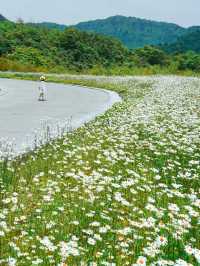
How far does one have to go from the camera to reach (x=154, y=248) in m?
5.63

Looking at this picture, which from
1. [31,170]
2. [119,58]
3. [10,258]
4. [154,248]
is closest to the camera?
[10,258]

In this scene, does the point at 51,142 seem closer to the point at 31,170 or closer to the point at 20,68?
the point at 31,170

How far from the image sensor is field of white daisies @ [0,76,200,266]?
5.55 m

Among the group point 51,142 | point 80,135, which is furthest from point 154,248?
point 80,135

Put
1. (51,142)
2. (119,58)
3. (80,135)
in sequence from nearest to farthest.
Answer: (51,142)
(80,135)
(119,58)

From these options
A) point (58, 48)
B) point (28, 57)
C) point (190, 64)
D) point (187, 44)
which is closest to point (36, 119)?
point (28, 57)

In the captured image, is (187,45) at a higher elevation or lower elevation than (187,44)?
lower

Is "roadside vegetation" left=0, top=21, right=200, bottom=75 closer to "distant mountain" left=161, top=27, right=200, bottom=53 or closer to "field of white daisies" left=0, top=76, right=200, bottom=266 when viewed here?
"distant mountain" left=161, top=27, right=200, bottom=53

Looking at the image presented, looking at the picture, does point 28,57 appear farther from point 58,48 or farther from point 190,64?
point 190,64

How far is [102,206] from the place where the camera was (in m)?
7.40

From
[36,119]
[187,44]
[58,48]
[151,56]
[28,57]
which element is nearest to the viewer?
[36,119]

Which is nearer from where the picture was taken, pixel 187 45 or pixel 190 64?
pixel 190 64

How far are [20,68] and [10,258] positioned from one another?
72442 mm

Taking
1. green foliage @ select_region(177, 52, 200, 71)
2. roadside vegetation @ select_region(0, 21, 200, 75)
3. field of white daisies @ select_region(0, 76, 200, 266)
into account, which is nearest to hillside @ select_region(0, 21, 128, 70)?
roadside vegetation @ select_region(0, 21, 200, 75)
